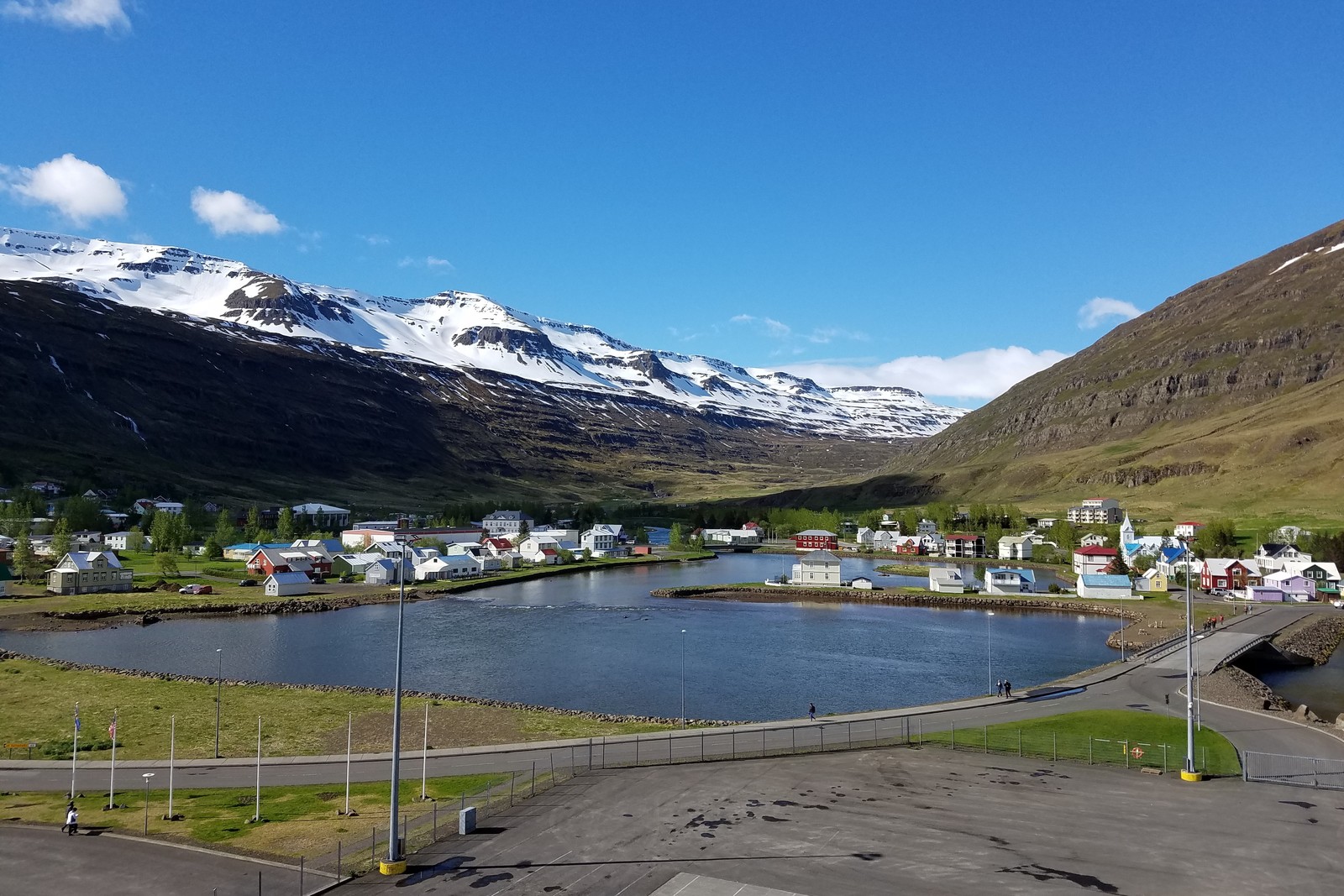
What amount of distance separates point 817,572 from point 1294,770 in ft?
304

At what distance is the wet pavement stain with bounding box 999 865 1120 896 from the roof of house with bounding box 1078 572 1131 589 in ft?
309

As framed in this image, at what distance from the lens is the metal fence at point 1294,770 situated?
34.2 meters

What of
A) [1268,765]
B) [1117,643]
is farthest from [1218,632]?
[1268,765]

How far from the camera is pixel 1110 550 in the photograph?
421ft

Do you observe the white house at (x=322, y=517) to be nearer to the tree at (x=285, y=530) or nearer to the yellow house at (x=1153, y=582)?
the tree at (x=285, y=530)

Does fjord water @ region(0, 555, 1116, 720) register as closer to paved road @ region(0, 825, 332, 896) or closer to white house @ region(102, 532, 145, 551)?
paved road @ region(0, 825, 332, 896)

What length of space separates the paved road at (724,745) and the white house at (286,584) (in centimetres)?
7160

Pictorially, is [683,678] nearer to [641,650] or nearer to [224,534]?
[641,650]

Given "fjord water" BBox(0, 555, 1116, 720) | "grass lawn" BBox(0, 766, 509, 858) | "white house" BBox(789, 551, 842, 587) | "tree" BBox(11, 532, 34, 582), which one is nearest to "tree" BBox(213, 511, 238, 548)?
"tree" BBox(11, 532, 34, 582)

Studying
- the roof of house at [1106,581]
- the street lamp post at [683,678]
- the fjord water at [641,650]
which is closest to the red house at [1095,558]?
the roof of house at [1106,581]

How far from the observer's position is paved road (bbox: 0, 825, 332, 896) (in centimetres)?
2377

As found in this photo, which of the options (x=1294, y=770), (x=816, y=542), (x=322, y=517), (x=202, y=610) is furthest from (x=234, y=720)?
(x=322, y=517)

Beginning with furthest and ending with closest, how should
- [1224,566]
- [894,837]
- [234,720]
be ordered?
[1224,566]
[234,720]
[894,837]

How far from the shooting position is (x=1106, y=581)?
4296 inches
